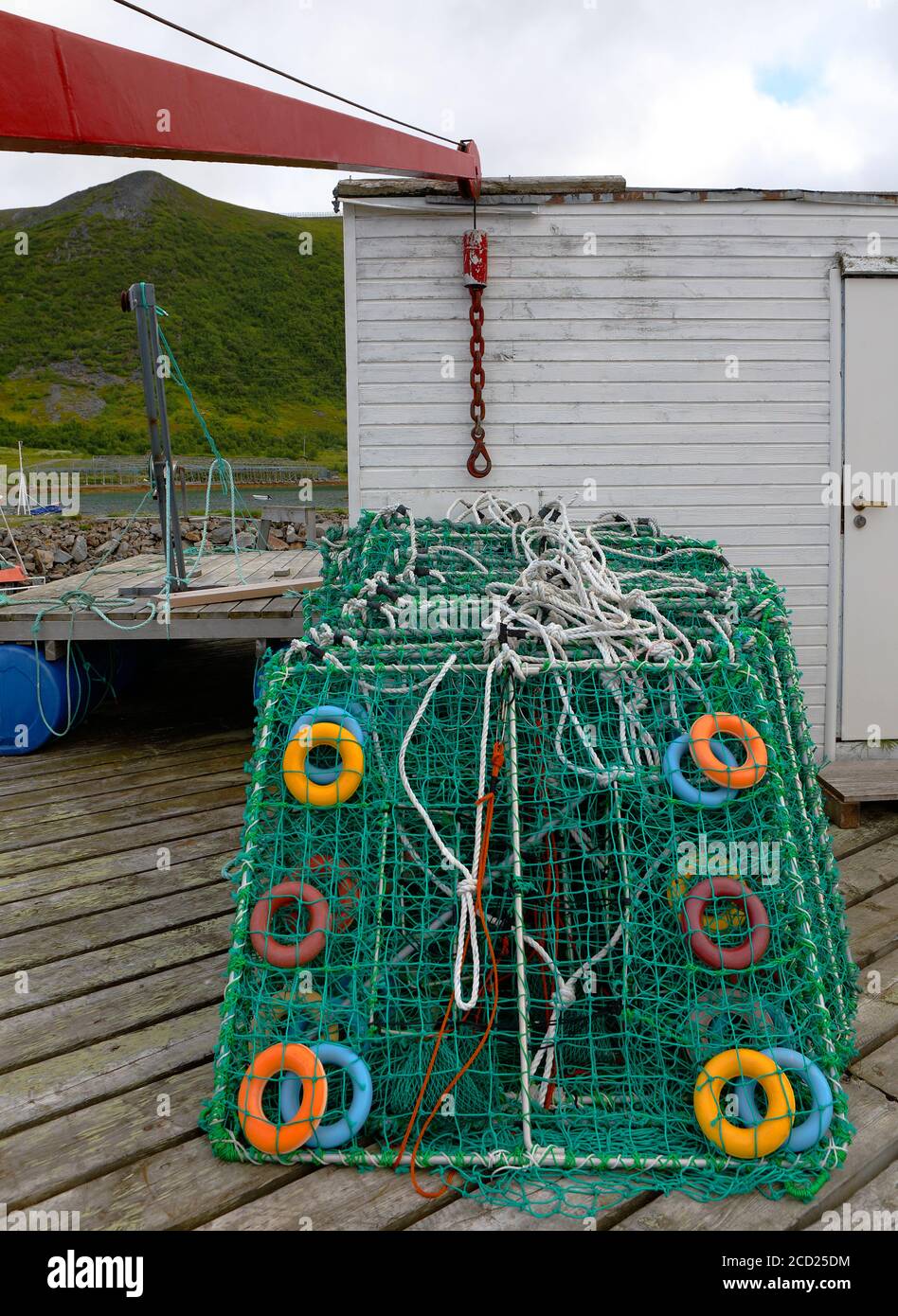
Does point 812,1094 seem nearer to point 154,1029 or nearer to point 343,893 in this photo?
point 343,893

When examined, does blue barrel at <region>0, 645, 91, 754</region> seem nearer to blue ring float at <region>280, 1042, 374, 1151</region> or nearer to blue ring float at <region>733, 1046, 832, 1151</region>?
blue ring float at <region>280, 1042, 374, 1151</region>

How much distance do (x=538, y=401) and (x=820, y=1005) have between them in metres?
3.76

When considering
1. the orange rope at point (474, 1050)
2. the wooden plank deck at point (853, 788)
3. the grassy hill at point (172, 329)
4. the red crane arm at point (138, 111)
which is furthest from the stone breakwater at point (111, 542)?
the grassy hill at point (172, 329)

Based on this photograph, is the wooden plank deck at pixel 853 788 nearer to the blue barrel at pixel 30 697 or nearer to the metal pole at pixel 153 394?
the metal pole at pixel 153 394

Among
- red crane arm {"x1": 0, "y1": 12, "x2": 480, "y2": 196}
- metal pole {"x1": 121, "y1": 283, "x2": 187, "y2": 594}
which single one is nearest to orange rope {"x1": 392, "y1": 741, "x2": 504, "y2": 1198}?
red crane arm {"x1": 0, "y1": 12, "x2": 480, "y2": 196}

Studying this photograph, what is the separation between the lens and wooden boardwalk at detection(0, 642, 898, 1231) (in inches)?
81.3

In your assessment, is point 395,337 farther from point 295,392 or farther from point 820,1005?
point 295,392

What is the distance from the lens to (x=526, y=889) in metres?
2.34

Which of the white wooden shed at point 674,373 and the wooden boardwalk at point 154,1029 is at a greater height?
the white wooden shed at point 674,373

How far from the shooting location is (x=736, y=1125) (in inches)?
86.4

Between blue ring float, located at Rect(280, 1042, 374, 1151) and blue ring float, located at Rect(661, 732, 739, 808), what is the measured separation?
96 cm

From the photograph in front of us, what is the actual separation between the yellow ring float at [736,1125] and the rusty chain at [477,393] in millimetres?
3644

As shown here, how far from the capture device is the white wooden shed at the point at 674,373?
523cm

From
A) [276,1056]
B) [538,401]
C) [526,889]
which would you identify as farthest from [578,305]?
[276,1056]
